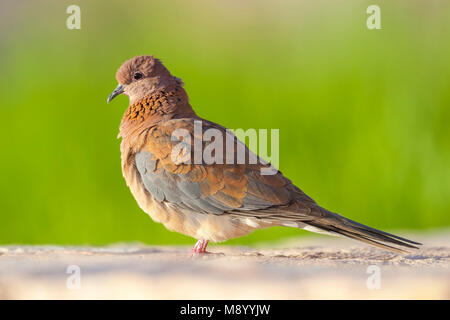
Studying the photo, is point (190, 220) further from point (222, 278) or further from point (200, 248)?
point (222, 278)

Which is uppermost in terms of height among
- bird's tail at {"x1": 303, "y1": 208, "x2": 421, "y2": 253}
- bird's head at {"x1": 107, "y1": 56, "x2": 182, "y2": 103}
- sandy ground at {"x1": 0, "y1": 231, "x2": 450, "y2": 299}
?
bird's head at {"x1": 107, "y1": 56, "x2": 182, "y2": 103}

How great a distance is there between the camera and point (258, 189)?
3262 millimetres

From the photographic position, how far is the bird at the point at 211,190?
317cm

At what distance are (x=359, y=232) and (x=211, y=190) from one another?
2.41 ft

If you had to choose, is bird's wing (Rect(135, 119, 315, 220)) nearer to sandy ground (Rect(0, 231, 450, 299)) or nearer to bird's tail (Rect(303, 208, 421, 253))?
bird's tail (Rect(303, 208, 421, 253))

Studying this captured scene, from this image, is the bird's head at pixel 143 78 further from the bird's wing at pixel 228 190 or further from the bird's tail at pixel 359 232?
the bird's tail at pixel 359 232

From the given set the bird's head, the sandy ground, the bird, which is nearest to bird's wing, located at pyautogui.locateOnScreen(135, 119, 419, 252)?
the bird

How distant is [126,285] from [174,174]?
850 millimetres

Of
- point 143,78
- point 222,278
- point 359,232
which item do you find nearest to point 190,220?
point 222,278

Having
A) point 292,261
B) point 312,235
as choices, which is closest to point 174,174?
point 292,261

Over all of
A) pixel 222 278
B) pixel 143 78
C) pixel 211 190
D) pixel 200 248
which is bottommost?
pixel 200 248

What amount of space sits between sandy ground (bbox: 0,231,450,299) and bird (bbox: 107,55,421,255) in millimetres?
164

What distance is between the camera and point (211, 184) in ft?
10.8

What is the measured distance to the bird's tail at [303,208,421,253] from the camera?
303cm
